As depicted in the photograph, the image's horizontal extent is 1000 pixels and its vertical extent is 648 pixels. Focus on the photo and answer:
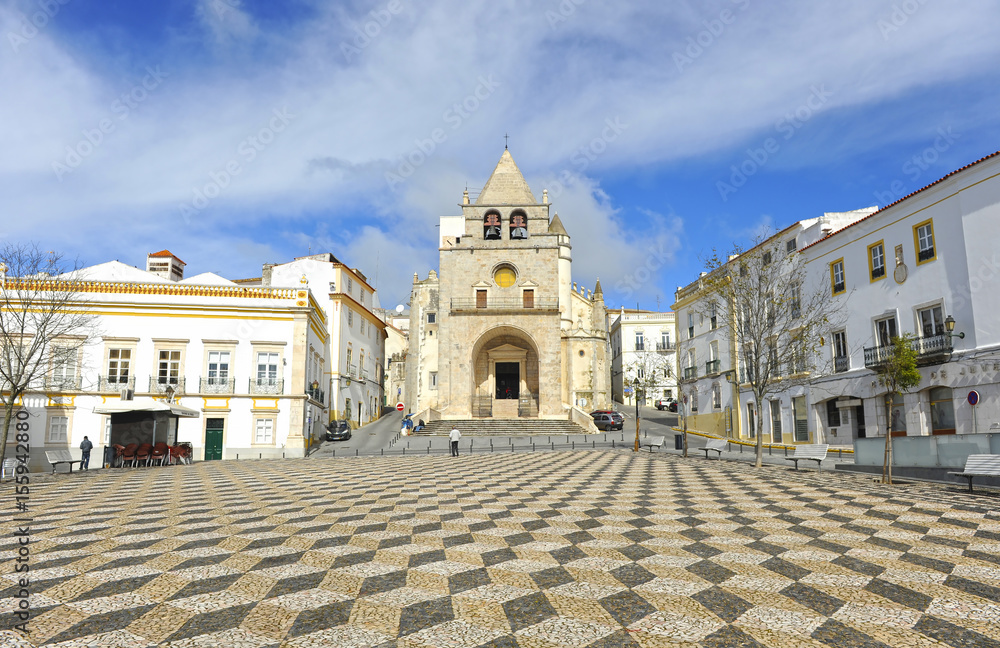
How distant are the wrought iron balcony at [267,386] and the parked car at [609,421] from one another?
1975 centimetres

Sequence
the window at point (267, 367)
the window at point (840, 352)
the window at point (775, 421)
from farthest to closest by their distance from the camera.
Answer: the window at point (775, 421) → the window at point (267, 367) → the window at point (840, 352)

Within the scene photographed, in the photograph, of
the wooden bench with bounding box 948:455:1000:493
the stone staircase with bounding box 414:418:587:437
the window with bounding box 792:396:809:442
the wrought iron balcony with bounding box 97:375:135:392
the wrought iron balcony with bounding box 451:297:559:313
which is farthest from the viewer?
the wrought iron balcony with bounding box 451:297:559:313

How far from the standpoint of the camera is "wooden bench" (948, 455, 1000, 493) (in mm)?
12211

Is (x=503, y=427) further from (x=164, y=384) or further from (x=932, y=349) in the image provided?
(x=932, y=349)

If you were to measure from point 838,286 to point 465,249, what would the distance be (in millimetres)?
24829

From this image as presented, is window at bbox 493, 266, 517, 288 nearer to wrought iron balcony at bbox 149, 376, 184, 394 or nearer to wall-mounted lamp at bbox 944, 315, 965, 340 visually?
wrought iron balcony at bbox 149, 376, 184, 394

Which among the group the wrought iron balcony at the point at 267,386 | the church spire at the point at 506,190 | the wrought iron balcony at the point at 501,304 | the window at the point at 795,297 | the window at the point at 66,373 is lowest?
the wrought iron balcony at the point at 267,386

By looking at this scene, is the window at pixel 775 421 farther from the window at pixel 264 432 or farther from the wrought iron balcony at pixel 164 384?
the wrought iron balcony at pixel 164 384

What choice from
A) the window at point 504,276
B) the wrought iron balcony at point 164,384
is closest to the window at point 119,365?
the wrought iron balcony at point 164,384

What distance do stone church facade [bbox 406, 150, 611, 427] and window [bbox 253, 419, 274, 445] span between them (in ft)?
34.3

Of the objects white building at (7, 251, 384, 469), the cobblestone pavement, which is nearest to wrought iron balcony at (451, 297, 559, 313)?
white building at (7, 251, 384, 469)

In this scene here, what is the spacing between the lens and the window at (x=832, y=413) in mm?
27234

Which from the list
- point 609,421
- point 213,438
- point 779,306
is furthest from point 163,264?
point 779,306

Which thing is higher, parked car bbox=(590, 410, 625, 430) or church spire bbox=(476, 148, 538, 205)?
church spire bbox=(476, 148, 538, 205)
